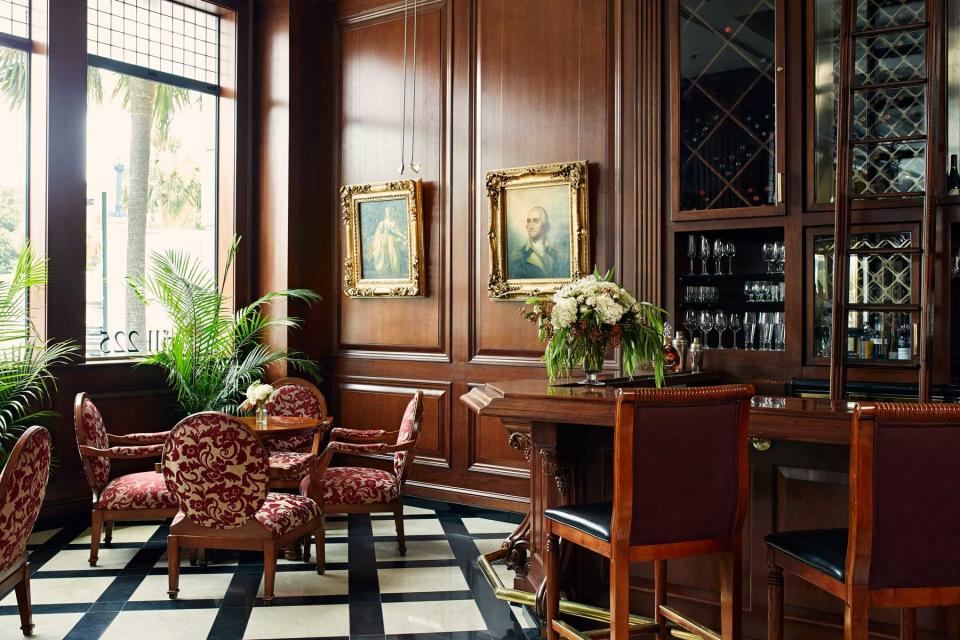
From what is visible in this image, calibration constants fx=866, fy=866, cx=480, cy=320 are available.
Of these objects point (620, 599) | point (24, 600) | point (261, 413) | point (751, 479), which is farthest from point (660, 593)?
point (261, 413)

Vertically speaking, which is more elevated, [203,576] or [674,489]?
[674,489]

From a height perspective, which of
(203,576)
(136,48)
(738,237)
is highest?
(136,48)

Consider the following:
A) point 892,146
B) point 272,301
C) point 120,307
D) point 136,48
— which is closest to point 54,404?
point 120,307

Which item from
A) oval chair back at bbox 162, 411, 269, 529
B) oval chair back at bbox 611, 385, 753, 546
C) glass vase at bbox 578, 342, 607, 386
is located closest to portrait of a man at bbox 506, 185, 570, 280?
glass vase at bbox 578, 342, 607, 386

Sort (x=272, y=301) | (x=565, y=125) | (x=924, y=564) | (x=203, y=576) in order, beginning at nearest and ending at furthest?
(x=924, y=564), (x=203, y=576), (x=565, y=125), (x=272, y=301)

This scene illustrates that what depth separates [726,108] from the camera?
4984mm

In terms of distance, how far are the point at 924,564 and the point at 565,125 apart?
12.8ft

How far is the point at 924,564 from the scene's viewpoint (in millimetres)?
2266

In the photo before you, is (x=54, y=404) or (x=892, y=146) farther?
(x=54, y=404)

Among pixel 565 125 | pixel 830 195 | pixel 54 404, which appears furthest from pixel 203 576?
pixel 830 195

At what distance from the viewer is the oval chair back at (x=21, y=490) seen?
3000mm

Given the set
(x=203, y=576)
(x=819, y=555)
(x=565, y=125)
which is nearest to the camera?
(x=819, y=555)

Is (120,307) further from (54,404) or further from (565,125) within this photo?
(565,125)

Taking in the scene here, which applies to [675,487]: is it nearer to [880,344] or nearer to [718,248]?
[880,344]
